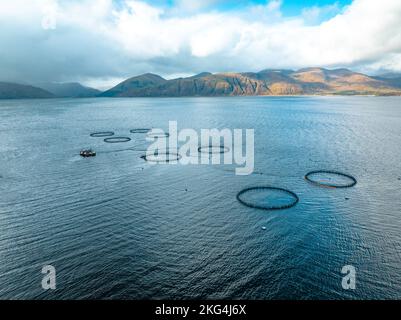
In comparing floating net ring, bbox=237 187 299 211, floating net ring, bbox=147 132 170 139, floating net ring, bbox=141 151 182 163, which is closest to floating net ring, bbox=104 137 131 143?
floating net ring, bbox=147 132 170 139

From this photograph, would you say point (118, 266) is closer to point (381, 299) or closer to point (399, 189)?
point (381, 299)


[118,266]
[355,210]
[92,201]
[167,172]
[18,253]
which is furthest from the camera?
[167,172]

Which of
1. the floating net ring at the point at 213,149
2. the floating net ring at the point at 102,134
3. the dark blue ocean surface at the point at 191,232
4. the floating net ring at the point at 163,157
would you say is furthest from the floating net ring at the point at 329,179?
the floating net ring at the point at 102,134

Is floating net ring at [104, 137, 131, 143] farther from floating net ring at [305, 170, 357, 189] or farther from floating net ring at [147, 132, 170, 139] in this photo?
floating net ring at [305, 170, 357, 189]

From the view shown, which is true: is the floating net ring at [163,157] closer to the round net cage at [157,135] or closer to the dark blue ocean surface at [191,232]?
the dark blue ocean surface at [191,232]

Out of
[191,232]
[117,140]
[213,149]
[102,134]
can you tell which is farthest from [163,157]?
[102,134]
